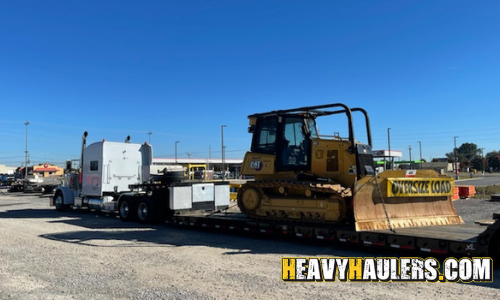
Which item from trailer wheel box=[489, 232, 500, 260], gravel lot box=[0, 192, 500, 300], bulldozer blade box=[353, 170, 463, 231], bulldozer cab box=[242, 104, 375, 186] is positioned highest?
bulldozer cab box=[242, 104, 375, 186]

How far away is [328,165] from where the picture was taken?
10.1m

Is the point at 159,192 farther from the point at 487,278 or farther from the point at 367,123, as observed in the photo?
the point at 487,278

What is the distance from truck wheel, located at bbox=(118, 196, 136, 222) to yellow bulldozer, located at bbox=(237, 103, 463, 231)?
5219mm

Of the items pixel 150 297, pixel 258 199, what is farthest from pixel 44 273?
pixel 258 199

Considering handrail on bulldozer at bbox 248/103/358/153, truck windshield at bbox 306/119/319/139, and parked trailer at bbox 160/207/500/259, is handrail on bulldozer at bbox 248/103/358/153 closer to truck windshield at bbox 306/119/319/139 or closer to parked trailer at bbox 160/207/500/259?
truck windshield at bbox 306/119/319/139

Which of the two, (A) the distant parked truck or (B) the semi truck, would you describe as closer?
(B) the semi truck

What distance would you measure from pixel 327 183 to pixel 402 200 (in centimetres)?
177

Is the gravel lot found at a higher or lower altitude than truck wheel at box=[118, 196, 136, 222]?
lower

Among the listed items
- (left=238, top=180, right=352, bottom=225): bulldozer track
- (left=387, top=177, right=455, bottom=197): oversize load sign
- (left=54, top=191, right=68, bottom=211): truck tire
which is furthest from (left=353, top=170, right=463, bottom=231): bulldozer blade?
(left=54, top=191, right=68, bottom=211): truck tire

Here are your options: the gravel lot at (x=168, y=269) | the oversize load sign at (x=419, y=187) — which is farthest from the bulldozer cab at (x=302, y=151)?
the gravel lot at (x=168, y=269)

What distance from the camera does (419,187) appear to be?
957 centimetres

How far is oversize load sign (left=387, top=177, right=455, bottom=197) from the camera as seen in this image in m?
9.23

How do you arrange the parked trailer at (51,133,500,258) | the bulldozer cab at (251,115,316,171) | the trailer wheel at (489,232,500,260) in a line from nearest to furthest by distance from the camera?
the trailer wheel at (489,232,500,260) < the parked trailer at (51,133,500,258) < the bulldozer cab at (251,115,316,171)

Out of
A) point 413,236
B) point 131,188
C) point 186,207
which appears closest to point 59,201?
point 131,188
